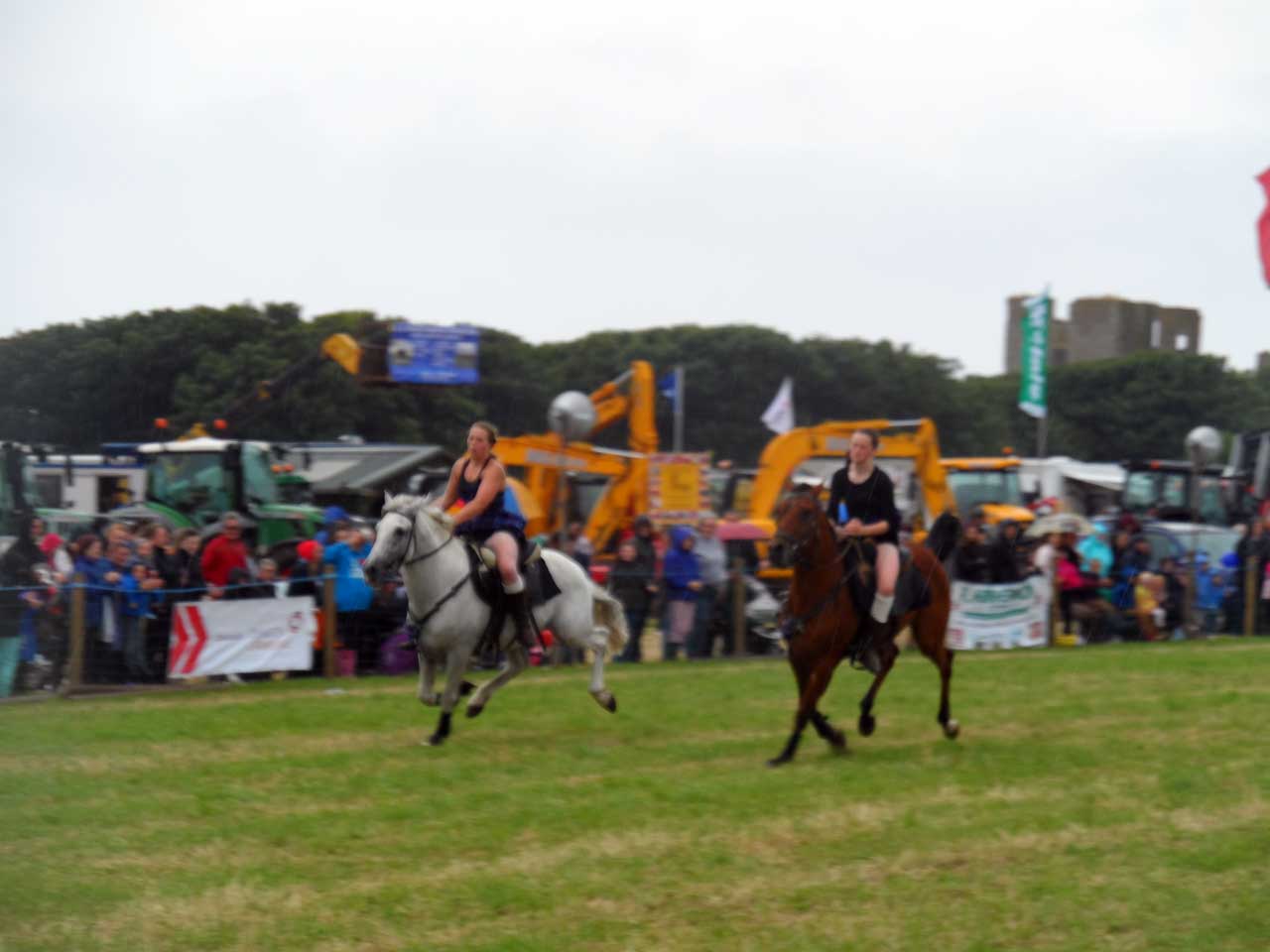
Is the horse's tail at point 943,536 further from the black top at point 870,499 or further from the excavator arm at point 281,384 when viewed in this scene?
the excavator arm at point 281,384

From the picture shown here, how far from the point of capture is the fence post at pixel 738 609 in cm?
1983

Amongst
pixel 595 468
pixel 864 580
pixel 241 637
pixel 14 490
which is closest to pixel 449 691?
pixel 864 580

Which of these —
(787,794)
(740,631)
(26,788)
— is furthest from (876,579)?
(740,631)

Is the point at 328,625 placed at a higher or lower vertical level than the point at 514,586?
lower

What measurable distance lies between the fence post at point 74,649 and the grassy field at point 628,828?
0.68 metres

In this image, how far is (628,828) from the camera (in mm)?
8523

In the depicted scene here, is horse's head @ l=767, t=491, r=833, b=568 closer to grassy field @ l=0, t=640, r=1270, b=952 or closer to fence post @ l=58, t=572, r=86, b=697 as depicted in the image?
grassy field @ l=0, t=640, r=1270, b=952

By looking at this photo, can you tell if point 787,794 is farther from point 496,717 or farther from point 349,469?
point 349,469

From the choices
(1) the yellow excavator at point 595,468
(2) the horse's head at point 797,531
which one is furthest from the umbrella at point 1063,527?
(2) the horse's head at point 797,531

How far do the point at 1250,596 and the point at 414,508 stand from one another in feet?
56.3

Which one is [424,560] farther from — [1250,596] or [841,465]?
[841,465]

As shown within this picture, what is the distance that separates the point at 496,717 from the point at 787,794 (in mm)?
4236

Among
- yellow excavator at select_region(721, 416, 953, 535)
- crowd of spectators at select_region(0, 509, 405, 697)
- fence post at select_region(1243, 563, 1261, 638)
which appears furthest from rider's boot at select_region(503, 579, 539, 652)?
fence post at select_region(1243, 563, 1261, 638)

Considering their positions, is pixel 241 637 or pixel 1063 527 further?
pixel 1063 527
